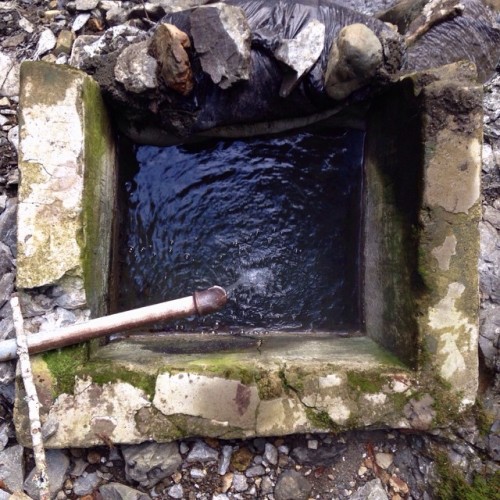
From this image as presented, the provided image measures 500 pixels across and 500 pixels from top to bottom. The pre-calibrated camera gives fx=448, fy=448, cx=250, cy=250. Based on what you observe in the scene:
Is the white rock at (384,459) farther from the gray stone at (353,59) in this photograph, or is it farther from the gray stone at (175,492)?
the gray stone at (353,59)

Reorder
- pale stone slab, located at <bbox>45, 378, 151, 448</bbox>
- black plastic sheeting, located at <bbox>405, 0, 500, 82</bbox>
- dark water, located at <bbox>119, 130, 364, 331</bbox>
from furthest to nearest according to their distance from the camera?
dark water, located at <bbox>119, 130, 364, 331</bbox>
black plastic sheeting, located at <bbox>405, 0, 500, 82</bbox>
pale stone slab, located at <bbox>45, 378, 151, 448</bbox>

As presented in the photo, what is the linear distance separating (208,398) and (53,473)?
2.69 feet

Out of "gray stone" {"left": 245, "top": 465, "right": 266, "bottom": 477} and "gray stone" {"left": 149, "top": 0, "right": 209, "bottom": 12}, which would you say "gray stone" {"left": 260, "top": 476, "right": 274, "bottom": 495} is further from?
"gray stone" {"left": 149, "top": 0, "right": 209, "bottom": 12}

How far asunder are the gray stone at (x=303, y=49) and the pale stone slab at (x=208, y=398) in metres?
1.53

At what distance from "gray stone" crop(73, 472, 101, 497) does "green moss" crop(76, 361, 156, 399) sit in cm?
51

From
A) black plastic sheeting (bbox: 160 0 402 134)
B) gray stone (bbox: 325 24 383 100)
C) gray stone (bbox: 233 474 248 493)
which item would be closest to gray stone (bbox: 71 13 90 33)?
black plastic sheeting (bbox: 160 0 402 134)

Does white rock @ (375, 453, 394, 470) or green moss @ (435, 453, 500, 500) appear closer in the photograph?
green moss @ (435, 453, 500, 500)

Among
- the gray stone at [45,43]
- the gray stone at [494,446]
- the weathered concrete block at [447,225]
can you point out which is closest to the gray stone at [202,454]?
the weathered concrete block at [447,225]

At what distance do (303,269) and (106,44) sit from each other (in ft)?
5.82

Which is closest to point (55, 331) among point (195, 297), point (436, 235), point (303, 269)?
point (195, 297)

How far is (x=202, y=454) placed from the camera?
7.03 ft

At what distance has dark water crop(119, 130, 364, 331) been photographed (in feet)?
9.43

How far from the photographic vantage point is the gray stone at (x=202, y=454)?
2.14 meters

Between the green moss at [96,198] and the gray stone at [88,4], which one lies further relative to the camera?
the gray stone at [88,4]
